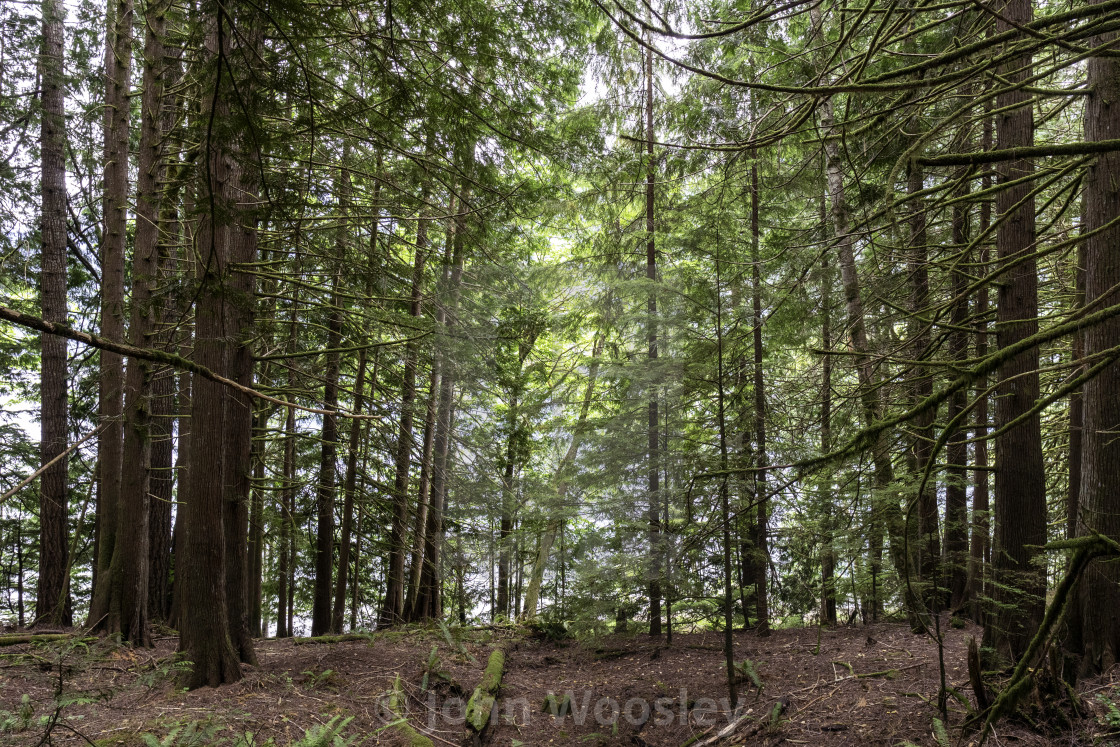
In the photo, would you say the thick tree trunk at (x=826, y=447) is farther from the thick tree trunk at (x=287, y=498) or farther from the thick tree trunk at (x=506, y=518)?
the thick tree trunk at (x=287, y=498)

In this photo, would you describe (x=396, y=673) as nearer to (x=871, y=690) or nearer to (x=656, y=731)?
(x=656, y=731)

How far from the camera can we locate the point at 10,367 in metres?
12.2

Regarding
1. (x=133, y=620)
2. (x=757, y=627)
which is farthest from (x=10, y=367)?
(x=757, y=627)

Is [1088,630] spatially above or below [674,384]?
below

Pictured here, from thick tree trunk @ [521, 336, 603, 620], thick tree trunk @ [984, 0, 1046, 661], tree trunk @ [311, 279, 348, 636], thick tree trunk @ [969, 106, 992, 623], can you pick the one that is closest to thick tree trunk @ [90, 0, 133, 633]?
tree trunk @ [311, 279, 348, 636]

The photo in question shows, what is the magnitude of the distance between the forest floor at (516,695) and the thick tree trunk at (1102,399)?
402 mm

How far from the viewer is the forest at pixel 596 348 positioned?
3549mm

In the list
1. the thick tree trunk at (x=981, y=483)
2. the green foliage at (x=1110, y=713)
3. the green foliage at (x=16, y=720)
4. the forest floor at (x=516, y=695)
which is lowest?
the forest floor at (x=516, y=695)

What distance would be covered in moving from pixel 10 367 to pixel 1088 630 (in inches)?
675

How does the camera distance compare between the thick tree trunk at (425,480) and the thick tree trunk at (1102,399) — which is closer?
the thick tree trunk at (1102,399)

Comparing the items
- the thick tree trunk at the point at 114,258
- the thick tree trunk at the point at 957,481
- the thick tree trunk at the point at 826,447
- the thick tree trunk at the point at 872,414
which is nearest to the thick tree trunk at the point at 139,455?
the thick tree trunk at the point at 114,258

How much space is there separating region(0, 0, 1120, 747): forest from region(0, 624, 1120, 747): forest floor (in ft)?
0.18

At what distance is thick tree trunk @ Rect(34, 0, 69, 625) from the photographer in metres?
8.98

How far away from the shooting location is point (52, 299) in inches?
352
